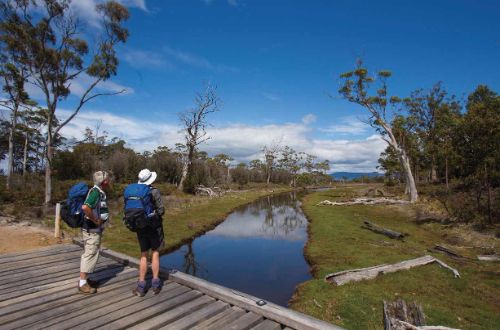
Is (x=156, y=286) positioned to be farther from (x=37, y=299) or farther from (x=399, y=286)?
(x=399, y=286)

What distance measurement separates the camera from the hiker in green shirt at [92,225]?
578cm

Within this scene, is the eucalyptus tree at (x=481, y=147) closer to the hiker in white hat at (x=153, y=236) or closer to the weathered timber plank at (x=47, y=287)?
the hiker in white hat at (x=153, y=236)

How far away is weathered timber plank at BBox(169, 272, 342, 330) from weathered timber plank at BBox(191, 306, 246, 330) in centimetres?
13

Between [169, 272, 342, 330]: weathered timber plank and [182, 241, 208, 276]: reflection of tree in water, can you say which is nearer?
[169, 272, 342, 330]: weathered timber plank

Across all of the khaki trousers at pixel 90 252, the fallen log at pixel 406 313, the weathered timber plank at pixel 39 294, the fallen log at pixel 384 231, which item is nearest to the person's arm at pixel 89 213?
the khaki trousers at pixel 90 252

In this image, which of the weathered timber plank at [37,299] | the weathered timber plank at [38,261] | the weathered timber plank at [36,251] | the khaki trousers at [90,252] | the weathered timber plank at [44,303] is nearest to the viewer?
the weathered timber plank at [44,303]

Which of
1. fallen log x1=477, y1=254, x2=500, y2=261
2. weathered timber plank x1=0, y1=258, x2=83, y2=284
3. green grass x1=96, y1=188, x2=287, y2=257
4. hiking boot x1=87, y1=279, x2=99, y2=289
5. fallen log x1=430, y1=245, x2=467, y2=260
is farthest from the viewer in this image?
green grass x1=96, y1=188, x2=287, y2=257

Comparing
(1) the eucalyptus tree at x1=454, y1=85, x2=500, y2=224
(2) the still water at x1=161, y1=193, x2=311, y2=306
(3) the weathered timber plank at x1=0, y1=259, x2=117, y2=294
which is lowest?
(2) the still water at x1=161, y1=193, x2=311, y2=306

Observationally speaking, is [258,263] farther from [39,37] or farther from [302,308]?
[39,37]

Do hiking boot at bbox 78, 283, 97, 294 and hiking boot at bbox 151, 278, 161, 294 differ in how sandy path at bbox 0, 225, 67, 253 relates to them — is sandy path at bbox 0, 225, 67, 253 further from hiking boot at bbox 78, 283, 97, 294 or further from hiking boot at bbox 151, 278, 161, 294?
hiking boot at bbox 151, 278, 161, 294

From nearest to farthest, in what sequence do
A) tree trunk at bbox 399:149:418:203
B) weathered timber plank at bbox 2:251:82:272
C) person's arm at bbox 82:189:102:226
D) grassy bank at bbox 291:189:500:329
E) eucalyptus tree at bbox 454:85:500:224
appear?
1. person's arm at bbox 82:189:102:226
2. weathered timber plank at bbox 2:251:82:272
3. grassy bank at bbox 291:189:500:329
4. eucalyptus tree at bbox 454:85:500:224
5. tree trunk at bbox 399:149:418:203

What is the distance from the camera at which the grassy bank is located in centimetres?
772

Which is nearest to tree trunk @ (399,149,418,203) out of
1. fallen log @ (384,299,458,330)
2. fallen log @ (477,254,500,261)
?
fallen log @ (477,254,500,261)

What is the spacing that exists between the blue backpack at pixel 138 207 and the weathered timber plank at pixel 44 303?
5.05 feet
